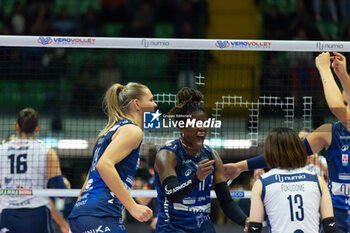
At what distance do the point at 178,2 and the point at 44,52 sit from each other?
13.3 ft

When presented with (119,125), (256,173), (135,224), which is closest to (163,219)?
(119,125)

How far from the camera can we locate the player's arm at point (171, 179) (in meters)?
4.79

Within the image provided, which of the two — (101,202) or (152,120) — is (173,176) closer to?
(101,202)

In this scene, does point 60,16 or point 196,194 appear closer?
point 196,194

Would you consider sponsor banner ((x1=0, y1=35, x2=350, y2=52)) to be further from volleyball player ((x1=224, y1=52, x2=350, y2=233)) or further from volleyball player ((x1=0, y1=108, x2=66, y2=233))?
volleyball player ((x1=0, y1=108, x2=66, y2=233))

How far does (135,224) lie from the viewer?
11109mm

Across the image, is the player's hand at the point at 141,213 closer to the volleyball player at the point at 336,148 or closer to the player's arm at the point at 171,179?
the player's arm at the point at 171,179

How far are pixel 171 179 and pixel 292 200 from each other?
3.28ft

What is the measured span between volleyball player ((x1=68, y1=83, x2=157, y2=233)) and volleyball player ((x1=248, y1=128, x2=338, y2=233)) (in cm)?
91

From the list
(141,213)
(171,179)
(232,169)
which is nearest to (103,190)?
(141,213)

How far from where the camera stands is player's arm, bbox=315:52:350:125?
5.44 metres

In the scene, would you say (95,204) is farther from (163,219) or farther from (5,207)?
(5,207)

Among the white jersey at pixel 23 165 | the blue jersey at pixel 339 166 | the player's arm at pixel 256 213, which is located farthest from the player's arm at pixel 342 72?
the white jersey at pixel 23 165

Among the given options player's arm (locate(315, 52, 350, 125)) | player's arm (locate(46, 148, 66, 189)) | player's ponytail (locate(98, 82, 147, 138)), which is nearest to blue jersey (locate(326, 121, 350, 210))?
player's arm (locate(315, 52, 350, 125))
